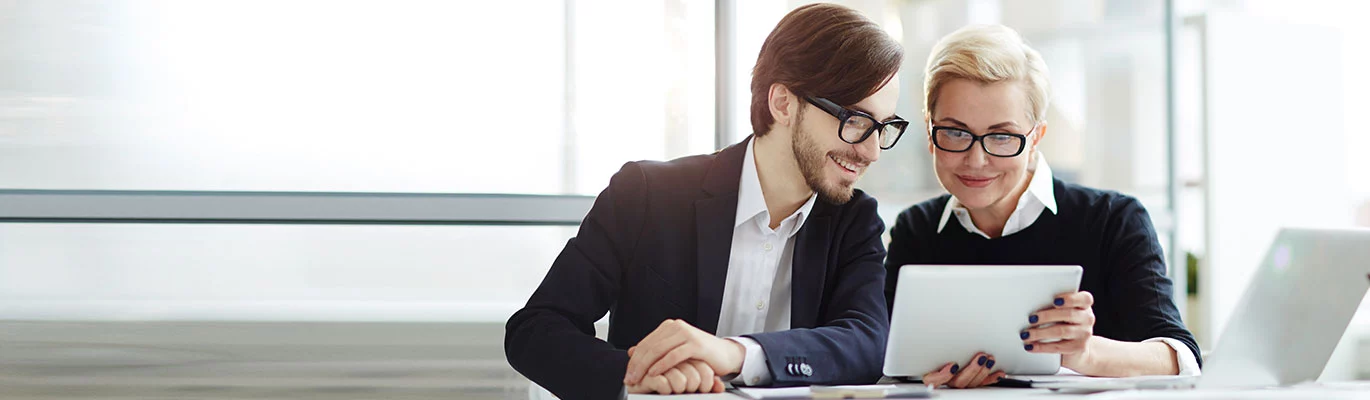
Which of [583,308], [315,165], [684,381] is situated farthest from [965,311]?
[315,165]

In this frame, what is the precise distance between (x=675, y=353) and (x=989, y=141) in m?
0.99

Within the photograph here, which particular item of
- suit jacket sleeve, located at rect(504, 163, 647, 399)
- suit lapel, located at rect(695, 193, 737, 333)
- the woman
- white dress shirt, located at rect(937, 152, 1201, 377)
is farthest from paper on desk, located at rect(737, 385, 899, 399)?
white dress shirt, located at rect(937, 152, 1201, 377)

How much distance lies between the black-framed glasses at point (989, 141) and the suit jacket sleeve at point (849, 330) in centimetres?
26

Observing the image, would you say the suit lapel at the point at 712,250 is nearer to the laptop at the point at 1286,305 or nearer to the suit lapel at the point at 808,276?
the suit lapel at the point at 808,276

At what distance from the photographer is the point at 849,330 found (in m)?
1.77

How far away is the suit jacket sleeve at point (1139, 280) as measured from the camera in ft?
6.74

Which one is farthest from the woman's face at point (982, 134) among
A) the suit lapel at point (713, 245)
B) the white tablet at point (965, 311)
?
the white tablet at point (965, 311)

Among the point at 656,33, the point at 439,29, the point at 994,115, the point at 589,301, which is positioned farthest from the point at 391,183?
the point at 994,115

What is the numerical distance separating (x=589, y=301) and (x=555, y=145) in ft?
4.28

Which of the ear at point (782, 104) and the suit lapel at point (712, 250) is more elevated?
the ear at point (782, 104)

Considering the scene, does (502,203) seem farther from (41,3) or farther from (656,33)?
(41,3)

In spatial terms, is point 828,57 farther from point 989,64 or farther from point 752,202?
point 989,64

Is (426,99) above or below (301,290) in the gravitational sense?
above

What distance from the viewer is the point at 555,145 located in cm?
308
